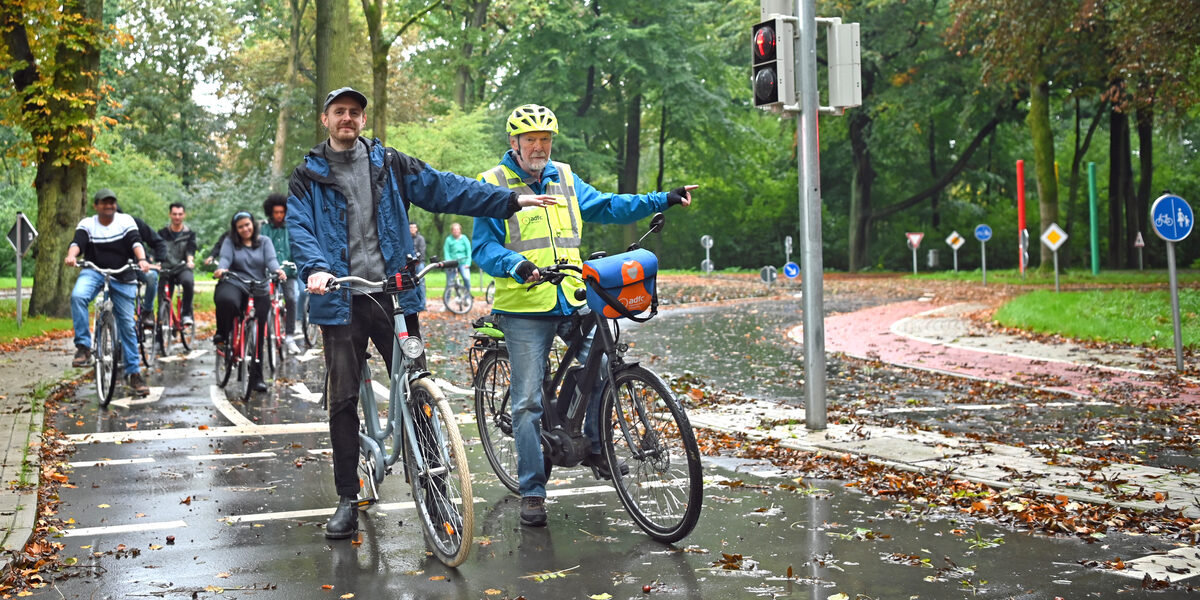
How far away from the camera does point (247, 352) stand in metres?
11.8

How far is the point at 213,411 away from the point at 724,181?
46.3 meters

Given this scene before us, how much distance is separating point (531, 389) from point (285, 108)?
40860mm

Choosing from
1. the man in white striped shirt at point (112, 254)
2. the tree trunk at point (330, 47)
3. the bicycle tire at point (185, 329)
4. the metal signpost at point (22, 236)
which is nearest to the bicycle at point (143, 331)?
the bicycle tire at point (185, 329)

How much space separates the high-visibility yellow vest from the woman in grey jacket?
252 inches

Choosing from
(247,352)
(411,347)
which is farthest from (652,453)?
(247,352)

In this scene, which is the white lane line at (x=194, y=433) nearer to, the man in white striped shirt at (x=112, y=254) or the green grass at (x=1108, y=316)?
the man in white striped shirt at (x=112, y=254)

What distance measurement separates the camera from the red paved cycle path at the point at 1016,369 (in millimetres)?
11258

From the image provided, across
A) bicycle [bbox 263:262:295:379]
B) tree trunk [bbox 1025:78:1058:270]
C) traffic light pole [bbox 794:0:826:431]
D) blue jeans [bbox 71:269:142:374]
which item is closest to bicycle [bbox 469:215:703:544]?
traffic light pole [bbox 794:0:826:431]

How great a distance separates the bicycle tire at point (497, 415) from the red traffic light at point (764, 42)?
10.9ft

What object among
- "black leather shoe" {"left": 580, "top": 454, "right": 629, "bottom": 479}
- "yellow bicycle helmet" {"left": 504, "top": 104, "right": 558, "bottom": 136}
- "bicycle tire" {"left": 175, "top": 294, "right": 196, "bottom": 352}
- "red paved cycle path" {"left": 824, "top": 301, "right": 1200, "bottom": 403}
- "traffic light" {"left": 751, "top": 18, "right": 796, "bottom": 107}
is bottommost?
"red paved cycle path" {"left": 824, "top": 301, "right": 1200, "bottom": 403}

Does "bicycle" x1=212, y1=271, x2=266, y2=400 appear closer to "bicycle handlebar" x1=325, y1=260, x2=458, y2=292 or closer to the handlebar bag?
"bicycle handlebar" x1=325, y1=260, x2=458, y2=292

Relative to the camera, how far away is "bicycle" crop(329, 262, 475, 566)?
522 cm

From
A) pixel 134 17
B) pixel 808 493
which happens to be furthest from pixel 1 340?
pixel 134 17

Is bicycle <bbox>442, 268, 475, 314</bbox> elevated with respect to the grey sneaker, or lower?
elevated
